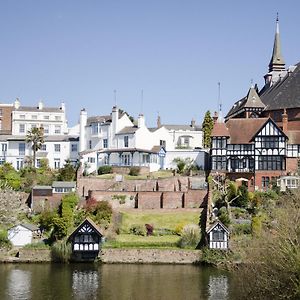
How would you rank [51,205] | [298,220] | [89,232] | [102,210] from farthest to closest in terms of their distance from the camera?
[51,205]
[102,210]
[89,232]
[298,220]

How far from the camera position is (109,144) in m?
78.0

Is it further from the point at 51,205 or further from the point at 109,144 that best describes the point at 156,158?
the point at 51,205

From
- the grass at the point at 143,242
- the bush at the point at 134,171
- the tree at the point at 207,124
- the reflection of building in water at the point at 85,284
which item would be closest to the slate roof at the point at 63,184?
the bush at the point at 134,171

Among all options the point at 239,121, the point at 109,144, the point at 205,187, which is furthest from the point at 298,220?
the point at 109,144

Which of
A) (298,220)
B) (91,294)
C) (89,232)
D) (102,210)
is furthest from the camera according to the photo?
(102,210)

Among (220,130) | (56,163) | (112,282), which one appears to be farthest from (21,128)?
(112,282)

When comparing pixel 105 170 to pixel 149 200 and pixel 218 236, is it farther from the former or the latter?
pixel 218 236

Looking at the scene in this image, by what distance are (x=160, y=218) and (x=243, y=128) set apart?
1874 centimetres

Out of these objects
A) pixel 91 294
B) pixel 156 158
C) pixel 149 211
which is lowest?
pixel 91 294

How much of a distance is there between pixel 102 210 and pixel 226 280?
19.0m

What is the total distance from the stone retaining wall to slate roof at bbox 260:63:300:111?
102 feet

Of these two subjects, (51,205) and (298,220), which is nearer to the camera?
(298,220)

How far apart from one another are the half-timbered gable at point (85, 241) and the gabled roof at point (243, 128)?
24.1 meters

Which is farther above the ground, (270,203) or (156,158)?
(156,158)
